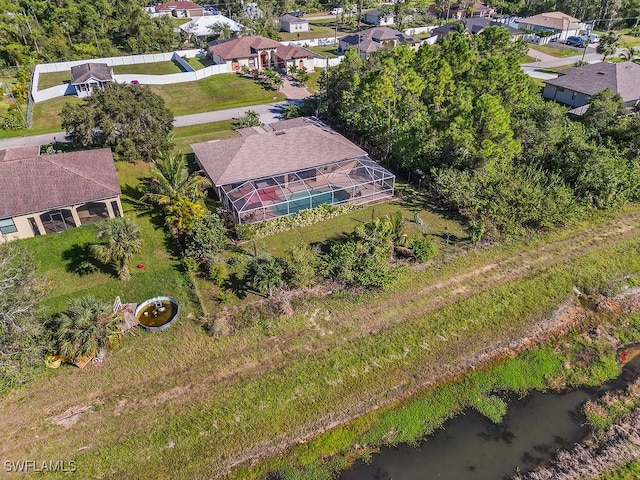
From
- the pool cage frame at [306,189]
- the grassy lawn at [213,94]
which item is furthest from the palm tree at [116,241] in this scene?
the grassy lawn at [213,94]

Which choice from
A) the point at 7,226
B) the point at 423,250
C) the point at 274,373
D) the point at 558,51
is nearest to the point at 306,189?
the point at 423,250

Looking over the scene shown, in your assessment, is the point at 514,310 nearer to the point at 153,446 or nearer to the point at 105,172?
the point at 153,446

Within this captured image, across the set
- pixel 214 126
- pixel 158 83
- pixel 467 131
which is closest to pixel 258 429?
pixel 467 131

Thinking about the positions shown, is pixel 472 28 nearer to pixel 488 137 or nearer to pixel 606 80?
pixel 606 80

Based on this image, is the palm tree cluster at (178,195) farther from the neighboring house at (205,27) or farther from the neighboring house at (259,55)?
the neighboring house at (205,27)

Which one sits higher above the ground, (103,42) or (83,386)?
(103,42)
